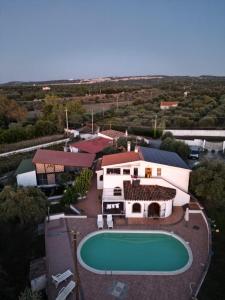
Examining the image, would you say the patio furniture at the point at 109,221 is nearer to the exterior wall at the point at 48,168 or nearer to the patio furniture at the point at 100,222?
the patio furniture at the point at 100,222

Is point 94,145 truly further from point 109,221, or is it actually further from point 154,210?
point 109,221

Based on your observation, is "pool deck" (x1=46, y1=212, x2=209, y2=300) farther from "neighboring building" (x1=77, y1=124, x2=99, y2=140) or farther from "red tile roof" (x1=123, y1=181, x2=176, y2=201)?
"neighboring building" (x1=77, y1=124, x2=99, y2=140)

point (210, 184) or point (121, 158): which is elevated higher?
point (121, 158)

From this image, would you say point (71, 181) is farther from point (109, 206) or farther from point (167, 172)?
point (167, 172)

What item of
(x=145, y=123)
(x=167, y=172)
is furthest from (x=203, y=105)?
(x=167, y=172)

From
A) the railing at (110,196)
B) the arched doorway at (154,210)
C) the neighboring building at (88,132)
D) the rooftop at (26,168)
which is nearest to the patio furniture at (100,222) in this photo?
the railing at (110,196)

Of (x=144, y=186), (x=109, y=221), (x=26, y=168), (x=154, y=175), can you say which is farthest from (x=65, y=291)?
(x=26, y=168)
